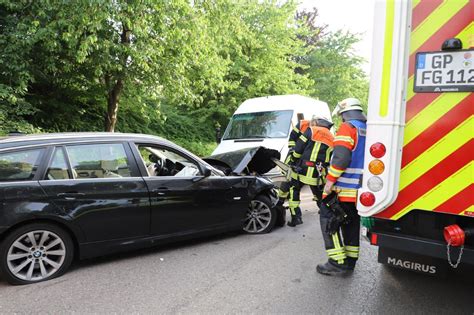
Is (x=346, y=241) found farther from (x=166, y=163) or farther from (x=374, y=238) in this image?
(x=166, y=163)

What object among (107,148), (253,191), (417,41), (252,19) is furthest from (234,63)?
(417,41)

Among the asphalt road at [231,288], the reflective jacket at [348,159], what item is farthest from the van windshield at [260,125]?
the reflective jacket at [348,159]

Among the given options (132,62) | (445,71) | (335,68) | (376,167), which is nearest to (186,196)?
(376,167)

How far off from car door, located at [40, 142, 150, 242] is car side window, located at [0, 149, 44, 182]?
14 cm

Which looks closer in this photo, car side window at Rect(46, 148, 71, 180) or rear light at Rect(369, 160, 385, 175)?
rear light at Rect(369, 160, 385, 175)

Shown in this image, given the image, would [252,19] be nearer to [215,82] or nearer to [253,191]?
[215,82]

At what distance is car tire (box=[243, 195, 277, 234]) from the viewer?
5383 millimetres

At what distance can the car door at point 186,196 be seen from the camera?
4.31 m

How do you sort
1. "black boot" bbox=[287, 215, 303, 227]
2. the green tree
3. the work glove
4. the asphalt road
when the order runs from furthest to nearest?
the green tree
"black boot" bbox=[287, 215, 303, 227]
the work glove
the asphalt road

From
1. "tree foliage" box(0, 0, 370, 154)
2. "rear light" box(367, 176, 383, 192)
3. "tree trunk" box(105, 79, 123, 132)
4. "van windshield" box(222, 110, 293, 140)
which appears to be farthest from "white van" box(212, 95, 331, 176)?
"rear light" box(367, 176, 383, 192)

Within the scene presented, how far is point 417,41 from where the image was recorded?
2.72 meters

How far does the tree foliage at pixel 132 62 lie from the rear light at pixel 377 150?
20.9 ft

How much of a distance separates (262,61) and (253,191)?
1082cm

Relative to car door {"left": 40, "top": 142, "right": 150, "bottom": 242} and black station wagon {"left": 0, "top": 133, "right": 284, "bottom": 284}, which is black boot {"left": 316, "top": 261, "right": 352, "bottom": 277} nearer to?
black station wagon {"left": 0, "top": 133, "right": 284, "bottom": 284}
